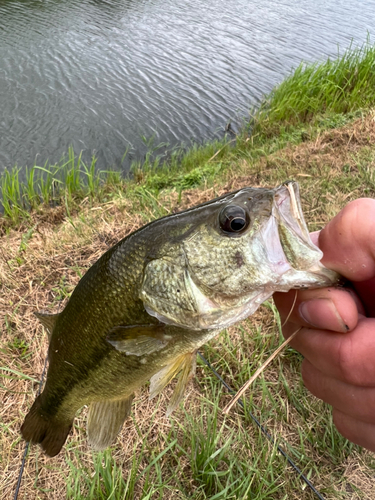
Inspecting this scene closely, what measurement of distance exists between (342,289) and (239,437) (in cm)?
138

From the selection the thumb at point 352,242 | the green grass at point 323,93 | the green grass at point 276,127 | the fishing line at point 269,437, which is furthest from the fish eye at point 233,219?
the green grass at point 323,93

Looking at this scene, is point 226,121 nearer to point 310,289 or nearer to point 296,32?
point 296,32

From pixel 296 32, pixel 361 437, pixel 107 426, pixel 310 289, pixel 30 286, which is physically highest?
pixel 296 32

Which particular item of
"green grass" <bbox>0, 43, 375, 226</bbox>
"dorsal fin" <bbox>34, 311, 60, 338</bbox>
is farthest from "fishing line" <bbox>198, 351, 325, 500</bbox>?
"green grass" <bbox>0, 43, 375, 226</bbox>

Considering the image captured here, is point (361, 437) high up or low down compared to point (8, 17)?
down

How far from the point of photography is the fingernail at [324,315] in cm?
140

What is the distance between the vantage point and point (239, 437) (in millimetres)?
2299

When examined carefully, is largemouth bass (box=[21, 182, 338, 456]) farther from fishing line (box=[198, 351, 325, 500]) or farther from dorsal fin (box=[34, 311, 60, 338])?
fishing line (box=[198, 351, 325, 500])

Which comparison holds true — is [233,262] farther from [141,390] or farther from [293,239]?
[141,390]

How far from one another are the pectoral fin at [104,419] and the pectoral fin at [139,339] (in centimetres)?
45

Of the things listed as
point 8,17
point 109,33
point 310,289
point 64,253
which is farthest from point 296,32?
point 310,289

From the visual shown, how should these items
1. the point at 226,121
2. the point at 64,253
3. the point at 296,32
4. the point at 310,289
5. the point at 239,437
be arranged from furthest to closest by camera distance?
the point at 296,32 → the point at 226,121 → the point at 64,253 → the point at 239,437 → the point at 310,289

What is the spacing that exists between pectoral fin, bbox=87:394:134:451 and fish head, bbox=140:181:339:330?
2.21ft

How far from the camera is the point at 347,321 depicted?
139 cm
